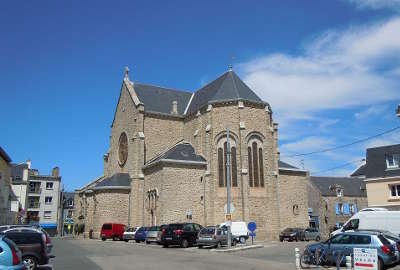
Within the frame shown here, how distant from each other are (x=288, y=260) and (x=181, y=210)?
17.3m

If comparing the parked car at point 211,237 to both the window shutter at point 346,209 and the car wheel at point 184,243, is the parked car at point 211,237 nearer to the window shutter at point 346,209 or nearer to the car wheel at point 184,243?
the car wheel at point 184,243

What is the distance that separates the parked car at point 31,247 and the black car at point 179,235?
11165 millimetres

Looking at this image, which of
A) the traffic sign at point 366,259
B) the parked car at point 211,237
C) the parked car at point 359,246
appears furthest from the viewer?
the parked car at point 211,237

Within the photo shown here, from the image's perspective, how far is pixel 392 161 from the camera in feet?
106

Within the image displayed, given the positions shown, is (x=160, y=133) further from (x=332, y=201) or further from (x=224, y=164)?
(x=332, y=201)

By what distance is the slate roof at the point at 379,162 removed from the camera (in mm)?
31788

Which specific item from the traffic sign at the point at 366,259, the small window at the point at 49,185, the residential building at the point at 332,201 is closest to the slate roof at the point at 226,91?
the residential building at the point at 332,201

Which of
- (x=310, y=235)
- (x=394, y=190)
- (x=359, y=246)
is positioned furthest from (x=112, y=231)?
(x=359, y=246)

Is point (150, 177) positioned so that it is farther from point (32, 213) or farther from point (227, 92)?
point (32, 213)

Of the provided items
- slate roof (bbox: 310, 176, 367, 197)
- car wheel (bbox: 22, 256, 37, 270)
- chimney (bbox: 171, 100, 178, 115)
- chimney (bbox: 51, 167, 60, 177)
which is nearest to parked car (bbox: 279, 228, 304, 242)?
chimney (bbox: 171, 100, 178, 115)

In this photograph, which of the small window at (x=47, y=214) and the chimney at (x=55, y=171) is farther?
the chimney at (x=55, y=171)

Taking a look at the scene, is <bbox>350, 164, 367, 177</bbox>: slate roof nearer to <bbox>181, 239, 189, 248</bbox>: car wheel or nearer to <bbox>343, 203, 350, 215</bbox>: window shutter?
<bbox>343, 203, 350, 215</bbox>: window shutter

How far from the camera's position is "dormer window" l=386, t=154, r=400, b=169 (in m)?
31.8

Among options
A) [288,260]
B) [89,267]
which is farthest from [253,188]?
[89,267]
